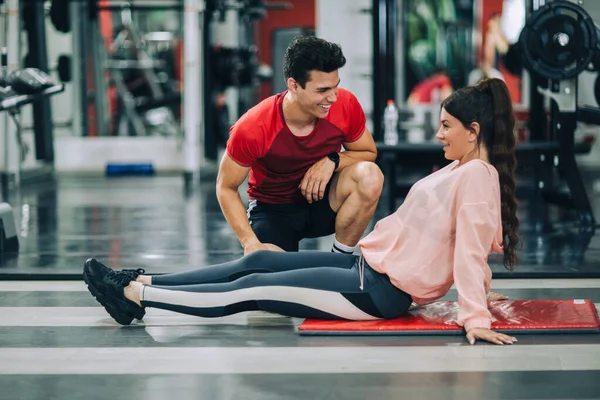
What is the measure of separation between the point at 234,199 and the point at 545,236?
7.11ft

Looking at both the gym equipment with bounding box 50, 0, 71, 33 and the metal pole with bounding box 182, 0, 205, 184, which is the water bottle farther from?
the gym equipment with bounding box 50, 0, 71, 33

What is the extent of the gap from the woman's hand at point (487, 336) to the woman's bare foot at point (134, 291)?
0.97 metres

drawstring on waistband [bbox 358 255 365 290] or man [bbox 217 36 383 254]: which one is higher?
man [bbox 217 36 383 254]

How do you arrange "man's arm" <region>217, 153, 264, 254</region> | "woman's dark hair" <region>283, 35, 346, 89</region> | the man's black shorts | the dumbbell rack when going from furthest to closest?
1. the dumbbell rack
2. the man's black shorts
3. "man's arm" <region>217, 153, 264, 254</region>
4. "woman's dark hair" <region>283, 35, 346, 89</region>

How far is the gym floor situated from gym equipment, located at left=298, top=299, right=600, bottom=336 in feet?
0.09

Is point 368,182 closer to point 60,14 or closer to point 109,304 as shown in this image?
point 109,304

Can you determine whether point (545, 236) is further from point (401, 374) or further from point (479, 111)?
point (401, 374)

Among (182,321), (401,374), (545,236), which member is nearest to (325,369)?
(401,374)

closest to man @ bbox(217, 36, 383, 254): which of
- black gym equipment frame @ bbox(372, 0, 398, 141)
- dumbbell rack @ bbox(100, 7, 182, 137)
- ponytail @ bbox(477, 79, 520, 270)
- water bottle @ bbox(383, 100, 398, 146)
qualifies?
ponytail @ bbox(477, 79, 520, 270)

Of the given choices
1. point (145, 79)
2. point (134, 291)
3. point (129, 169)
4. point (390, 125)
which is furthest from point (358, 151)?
point (145, 79)

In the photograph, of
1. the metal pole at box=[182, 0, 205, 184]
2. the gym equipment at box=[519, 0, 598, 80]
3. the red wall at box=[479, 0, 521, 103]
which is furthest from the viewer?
the red wall at box=[479, 0, 521, 103]

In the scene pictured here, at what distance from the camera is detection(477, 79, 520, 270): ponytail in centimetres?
262

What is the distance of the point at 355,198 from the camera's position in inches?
130

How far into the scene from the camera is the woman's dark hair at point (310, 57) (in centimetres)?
295
